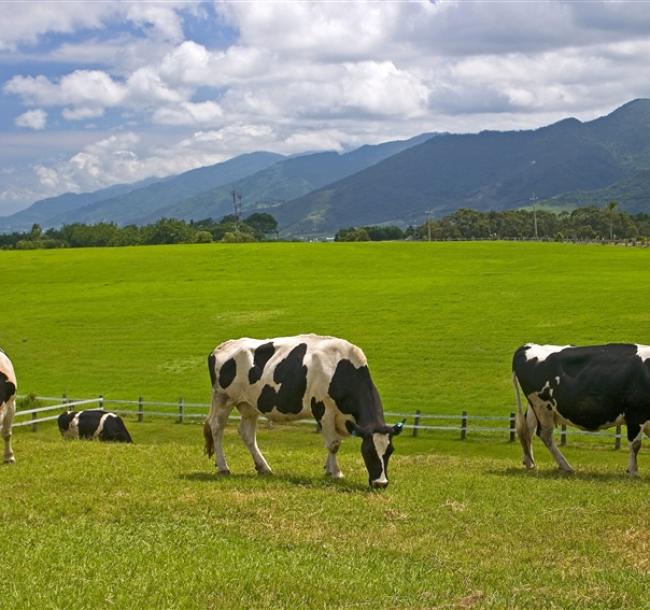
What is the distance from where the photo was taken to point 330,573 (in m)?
10.6

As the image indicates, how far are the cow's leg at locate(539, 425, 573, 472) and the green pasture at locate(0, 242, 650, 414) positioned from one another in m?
17.6

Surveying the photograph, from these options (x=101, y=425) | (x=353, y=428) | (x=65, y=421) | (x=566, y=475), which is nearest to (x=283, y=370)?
(x=353, y=428)

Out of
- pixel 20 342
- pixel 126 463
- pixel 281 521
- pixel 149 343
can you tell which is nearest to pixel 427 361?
pixel 149 343

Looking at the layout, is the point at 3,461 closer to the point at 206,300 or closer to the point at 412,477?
the point at 412,477

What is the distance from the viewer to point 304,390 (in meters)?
17.9

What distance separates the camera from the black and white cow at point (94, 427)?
32750 mm

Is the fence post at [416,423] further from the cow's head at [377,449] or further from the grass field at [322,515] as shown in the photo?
the cow's head at [377,449]

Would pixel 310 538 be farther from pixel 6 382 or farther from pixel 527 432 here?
pixel 527 432

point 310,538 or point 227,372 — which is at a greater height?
point 227,372

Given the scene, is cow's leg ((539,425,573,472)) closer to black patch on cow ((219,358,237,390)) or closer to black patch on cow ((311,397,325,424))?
black patch on cow ((311,397,325,424))

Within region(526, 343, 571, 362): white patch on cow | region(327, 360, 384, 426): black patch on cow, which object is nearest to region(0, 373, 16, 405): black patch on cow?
region(327, 360, 384, 426): black patch on cow

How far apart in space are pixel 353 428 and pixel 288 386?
1.57 metres

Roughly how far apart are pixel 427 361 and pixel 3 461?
3154cm

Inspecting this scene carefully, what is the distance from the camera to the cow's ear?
17141 millimetres
